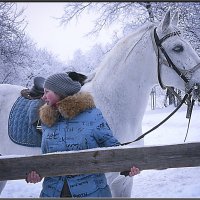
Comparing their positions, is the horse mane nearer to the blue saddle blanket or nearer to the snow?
the blue saddle blanket

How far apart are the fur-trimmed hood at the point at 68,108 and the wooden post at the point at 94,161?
0.42 meters

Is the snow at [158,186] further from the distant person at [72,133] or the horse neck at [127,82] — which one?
the distant person at [72,133]

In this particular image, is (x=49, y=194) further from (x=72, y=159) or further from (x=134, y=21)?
(x=134, y=21)

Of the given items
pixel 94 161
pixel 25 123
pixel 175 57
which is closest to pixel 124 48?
pixel 175 57

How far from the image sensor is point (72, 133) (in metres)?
2.36

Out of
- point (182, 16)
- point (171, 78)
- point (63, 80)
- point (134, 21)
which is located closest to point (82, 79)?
point (171, 78)

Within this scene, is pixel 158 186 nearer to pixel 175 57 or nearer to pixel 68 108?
pixel 175 57

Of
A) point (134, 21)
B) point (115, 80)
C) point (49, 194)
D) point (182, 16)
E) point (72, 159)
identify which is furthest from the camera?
point (134, 21)

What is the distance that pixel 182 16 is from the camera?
1273cm

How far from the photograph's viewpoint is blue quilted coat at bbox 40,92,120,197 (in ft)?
7.64

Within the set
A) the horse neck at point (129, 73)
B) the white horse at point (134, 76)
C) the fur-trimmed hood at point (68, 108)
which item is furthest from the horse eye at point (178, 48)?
the fur-trimmed hood at point (68, 108)

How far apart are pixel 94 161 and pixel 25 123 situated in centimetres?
179

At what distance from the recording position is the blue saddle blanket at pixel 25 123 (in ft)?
11.5

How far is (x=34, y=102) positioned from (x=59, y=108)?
54.0 inches
